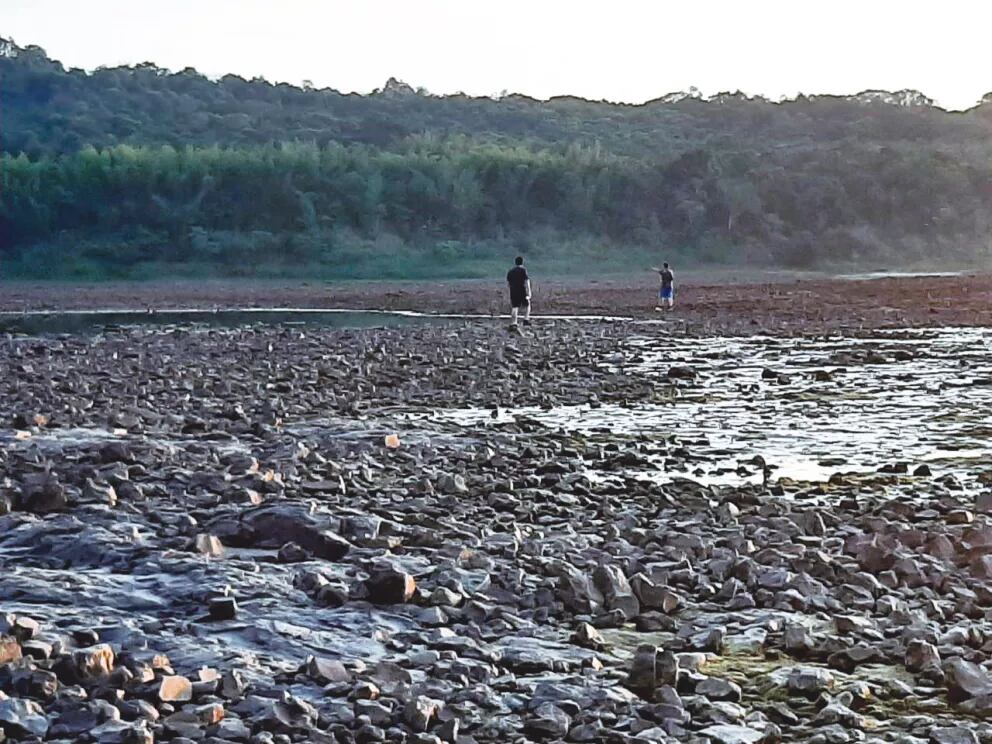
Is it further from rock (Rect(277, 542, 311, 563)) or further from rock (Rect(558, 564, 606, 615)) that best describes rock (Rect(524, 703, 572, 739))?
rock (Rect(277, 542, 311, 563))

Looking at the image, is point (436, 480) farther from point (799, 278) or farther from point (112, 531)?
point (799, 278)

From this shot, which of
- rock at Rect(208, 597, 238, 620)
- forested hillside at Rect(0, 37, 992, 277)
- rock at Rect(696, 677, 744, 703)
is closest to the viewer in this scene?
rock at Rect(696, 677, 744, 703)

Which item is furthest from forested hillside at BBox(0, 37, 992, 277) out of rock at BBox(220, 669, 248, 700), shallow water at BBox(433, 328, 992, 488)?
rock at BBox(220, 669, 248, 700)

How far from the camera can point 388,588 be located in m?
6.44

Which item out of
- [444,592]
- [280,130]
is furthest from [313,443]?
[280,130]

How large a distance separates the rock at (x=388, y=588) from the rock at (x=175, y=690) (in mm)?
1538

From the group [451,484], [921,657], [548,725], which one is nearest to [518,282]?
[451,484]

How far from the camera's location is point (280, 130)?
121875 mm

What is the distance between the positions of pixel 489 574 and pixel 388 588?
66 cm

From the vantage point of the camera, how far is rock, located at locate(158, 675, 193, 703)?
4891 millimetres

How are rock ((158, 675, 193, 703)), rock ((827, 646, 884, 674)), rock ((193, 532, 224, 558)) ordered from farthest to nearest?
rock ((193, 532, 224, 558)), rock ((827, 646, 884, 674)), rock ((158, 675, 193, 703))

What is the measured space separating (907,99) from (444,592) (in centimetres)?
15573

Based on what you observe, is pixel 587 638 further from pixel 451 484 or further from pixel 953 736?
pixel 451 484

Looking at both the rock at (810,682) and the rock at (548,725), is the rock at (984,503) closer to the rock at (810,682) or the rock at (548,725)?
the rock at (810,682)
